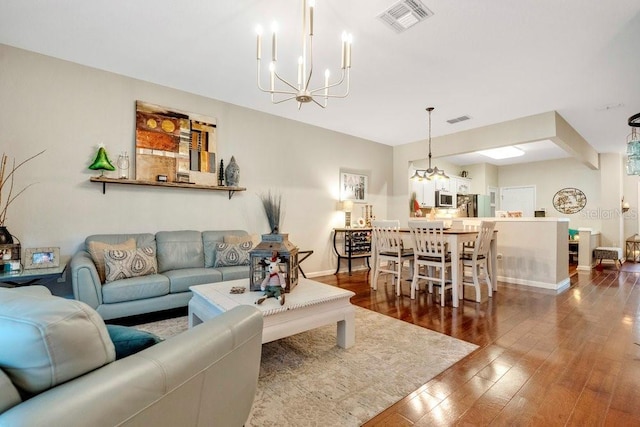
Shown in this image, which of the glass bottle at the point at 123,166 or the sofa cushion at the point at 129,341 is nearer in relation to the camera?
the sofa cushion at the point at 129,341

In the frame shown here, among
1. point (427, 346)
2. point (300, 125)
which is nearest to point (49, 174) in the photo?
point (300, 125)

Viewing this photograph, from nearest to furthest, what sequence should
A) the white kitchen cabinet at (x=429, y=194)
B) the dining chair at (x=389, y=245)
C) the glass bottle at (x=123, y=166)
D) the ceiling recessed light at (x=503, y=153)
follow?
the glass bottle at (x=123, y=166)
the dining chair at (x=389, y=245)
the ceiling recessed light at (x=503, y=153)
the white kitchen cabinet at (x=429, y=194)

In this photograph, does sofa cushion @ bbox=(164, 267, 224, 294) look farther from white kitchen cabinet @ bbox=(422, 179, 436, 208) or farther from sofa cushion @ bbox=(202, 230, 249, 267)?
white kitchen cabinet @ bbox=(422, 179, 436, 208)

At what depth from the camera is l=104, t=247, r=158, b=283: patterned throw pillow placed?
299 centimetres

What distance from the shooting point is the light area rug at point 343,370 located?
171 cm

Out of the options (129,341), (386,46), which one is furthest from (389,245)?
(129,341)

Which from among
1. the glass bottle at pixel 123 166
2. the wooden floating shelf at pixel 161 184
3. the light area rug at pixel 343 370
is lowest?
the light area rug at pixel 343 370

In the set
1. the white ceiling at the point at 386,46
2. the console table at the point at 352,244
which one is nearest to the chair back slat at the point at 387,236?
the console table at the point at 352,244

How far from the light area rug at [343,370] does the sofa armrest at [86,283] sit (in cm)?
52

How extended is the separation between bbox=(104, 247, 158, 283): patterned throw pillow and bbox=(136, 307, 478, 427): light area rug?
0.53m

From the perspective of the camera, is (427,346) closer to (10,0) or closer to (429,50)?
(429,50)

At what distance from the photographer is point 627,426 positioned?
160 centimetres

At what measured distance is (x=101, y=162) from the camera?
331cm

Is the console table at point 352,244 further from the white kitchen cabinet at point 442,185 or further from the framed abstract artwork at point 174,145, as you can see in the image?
the white kitchen cabinet at point 442,185
